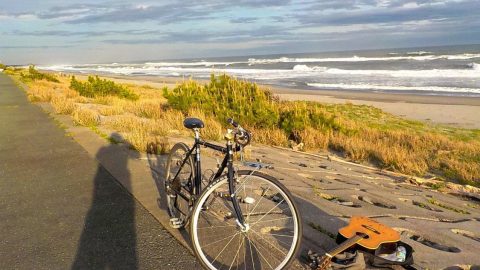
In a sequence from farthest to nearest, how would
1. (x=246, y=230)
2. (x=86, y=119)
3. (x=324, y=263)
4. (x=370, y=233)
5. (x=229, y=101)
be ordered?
1. (x=229, y=101)
2. (x=86, y=119)
3. (x=370, y=233)
4. (x=246, y=230)
5. (x=324, y=263)

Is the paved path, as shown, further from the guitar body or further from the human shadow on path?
the guitar body

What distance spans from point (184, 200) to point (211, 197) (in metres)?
0.79

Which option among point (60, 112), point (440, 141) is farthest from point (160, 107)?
point (440, 141)

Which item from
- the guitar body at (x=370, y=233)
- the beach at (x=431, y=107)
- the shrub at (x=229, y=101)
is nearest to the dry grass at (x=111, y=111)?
the shrub at (x=229, y=101)

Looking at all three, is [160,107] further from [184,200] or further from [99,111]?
[184,200]

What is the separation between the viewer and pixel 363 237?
140 inches

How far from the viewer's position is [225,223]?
14.7 ft

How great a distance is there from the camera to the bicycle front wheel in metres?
3.35

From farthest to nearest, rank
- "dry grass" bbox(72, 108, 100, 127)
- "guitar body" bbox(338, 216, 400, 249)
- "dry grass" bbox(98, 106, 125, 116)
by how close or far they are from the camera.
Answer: "dry grass" bbox(98, 106, 125, 116) → "dry grass" bbox(72, 108, 100, 127) → "guitar body" bbox(338, 216, 400, 249)

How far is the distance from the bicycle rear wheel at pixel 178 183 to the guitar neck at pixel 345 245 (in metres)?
1.44

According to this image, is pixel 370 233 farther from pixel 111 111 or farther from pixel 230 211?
pixel 111 111

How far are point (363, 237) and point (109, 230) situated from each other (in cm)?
261

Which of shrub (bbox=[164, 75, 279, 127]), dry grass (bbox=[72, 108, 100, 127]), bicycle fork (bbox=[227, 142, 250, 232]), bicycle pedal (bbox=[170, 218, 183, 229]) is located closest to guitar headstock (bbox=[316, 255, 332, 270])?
bicycle fork (bbox=[227, 142, 250, 232])

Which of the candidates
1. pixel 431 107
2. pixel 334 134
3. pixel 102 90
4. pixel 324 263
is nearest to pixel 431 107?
pixel 431 107
